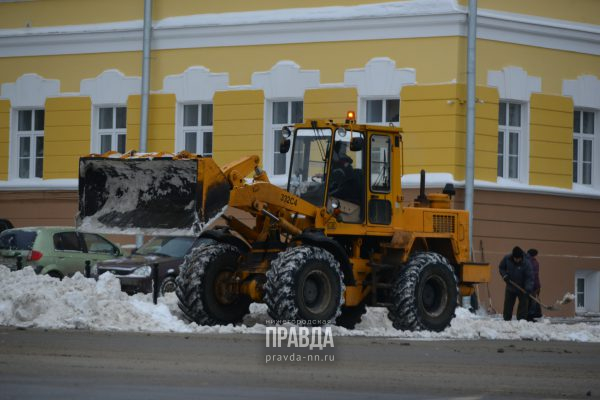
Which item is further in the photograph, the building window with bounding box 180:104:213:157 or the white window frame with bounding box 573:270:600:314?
the building window with bounding box 180:104:213:157

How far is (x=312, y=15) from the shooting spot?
1325 inches

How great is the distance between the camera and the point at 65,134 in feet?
121

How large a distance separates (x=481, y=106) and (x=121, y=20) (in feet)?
31.6

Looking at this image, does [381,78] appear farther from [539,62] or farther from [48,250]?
[48,250]

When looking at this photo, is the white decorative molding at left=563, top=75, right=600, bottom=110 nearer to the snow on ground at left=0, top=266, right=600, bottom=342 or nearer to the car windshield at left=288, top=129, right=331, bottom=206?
the snow on ground at left=0, top=266, right=600, bottom=342

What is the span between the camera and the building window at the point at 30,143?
37625 millimetres

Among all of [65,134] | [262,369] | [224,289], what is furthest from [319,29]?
[262,369]

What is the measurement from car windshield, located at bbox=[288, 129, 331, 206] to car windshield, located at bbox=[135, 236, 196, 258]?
8.39 m

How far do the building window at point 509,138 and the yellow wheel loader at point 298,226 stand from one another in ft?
35.1

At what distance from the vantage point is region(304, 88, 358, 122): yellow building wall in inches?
1305

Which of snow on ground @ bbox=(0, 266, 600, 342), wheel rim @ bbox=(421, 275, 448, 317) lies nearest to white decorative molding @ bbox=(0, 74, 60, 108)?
snow on ground @ bbox=(0, 266, 600, 342)

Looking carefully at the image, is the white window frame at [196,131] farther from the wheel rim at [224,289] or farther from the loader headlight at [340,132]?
the wheel rim at [224,289]

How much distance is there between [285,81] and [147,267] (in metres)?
7.77

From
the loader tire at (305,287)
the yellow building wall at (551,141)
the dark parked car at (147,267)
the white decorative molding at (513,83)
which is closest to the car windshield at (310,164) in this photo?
the loader tire at (305,287)
